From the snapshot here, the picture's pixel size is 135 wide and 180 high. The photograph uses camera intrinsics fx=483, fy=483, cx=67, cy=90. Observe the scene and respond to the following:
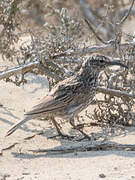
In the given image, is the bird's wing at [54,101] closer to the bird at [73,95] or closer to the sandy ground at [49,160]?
the bird at [73,95]

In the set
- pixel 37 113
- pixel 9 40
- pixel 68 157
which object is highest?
pixel 9 40

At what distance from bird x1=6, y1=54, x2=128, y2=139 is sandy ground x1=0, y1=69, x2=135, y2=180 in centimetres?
37

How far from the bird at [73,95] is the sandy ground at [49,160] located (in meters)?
0.37

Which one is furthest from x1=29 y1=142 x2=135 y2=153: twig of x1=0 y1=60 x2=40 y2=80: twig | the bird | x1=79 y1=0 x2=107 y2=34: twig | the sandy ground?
x1=79 y1=0 x2=107 y2=34: twig

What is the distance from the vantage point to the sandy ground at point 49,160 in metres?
5.16

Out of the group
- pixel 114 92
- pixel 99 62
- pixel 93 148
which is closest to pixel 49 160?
pixel 93 148

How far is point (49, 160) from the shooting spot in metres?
5.68

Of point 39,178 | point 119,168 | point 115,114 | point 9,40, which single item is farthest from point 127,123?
point 9,40

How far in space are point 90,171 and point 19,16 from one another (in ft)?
14.4

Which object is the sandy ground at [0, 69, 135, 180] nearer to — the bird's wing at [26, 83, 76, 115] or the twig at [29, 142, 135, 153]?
the twig at [29, 142, 135, 153]

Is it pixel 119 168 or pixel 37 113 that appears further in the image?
pixel 37 113

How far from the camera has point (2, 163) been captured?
5.58 meters

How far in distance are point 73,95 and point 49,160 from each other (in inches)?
43.6

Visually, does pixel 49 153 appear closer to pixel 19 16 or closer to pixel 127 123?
pixel 127 123
